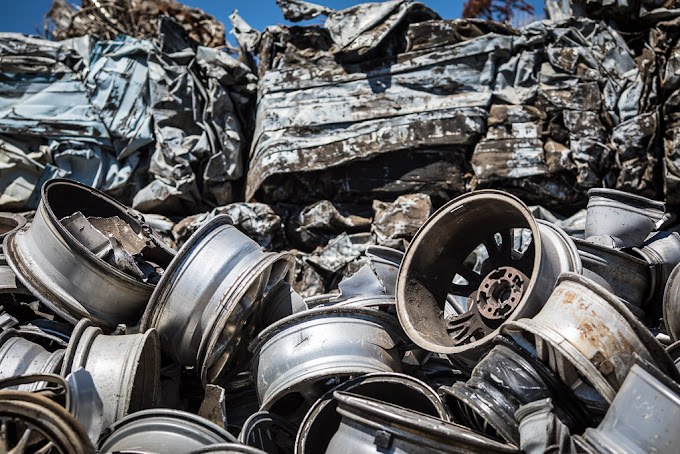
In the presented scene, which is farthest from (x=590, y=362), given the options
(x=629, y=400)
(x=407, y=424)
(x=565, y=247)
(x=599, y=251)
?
(x=599, y=251)

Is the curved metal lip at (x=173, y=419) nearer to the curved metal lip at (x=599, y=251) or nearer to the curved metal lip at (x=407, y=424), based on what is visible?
the curved metal lip at (x=407, y=424)

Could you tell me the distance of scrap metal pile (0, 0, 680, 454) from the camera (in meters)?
2.05

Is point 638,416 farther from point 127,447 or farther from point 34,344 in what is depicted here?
point 34,344

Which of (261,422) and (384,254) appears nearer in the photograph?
(261,422)

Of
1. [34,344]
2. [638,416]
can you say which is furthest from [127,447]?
[638,416]

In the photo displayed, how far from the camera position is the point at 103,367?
2.35 meters

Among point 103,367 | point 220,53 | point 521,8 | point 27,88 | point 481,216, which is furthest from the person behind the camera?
point 521,8

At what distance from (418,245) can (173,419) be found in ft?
4.65

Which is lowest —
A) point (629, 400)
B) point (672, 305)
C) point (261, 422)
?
point (261, 422)

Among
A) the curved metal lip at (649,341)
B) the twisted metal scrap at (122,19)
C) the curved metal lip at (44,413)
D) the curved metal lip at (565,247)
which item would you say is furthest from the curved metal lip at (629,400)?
the twisted metal scrap at (122,19)

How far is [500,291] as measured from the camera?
9.39ft

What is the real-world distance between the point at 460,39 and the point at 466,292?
3746mm

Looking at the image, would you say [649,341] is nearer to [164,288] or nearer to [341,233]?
[164,288]

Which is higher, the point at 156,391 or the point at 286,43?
the point at 286,43
